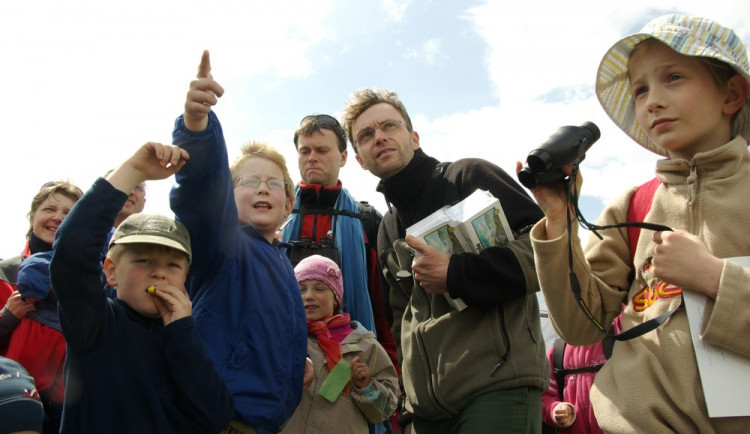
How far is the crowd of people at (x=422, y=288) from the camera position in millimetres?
1576

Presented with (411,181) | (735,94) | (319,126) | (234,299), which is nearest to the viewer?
(735,94)

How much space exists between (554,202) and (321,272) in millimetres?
1916

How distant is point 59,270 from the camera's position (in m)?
1.79

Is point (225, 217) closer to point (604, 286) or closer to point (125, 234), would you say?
point (125, 234)

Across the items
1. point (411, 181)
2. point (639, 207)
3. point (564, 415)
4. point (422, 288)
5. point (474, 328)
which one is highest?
point (411, 181)

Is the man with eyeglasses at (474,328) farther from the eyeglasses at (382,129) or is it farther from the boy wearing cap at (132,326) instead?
the boy wearing cap at (132,326)

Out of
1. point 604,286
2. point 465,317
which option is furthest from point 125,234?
point 604,286

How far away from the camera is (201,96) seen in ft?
6.47

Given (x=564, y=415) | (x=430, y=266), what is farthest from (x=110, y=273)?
(x=564, y=415)

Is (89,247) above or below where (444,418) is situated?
above

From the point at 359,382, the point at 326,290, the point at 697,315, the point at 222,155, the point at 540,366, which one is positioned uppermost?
the point at 222,155

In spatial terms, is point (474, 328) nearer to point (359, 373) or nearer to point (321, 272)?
point (359, 373)

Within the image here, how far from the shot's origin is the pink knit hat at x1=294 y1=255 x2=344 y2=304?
11.3 feet

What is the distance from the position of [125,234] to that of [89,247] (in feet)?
0.83
